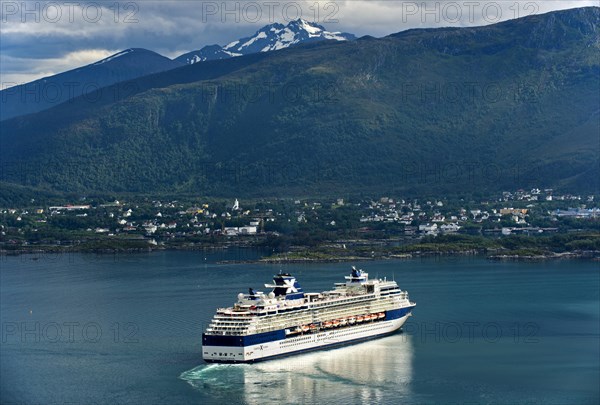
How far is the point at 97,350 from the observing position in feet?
102

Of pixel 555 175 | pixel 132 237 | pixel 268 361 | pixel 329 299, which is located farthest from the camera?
pixel 555 175

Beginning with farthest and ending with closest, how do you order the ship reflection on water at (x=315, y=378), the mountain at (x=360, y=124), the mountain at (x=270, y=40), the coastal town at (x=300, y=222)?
1. the mountain at (x=270, y=40)
2. the mountain at (x=360, y=124)
3. the coastal town at (x=300, y=222)
4. the ship reflection on water at (x=315, y=378)

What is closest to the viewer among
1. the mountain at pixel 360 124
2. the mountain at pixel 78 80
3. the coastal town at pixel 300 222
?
the coastal town at pixel 300 222

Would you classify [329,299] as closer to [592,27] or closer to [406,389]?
[406,389]

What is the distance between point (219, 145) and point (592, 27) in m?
33.5

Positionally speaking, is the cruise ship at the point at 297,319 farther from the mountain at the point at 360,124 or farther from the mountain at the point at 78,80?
the mountain at the point at 78,80

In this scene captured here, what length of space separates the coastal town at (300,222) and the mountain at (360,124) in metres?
8.42

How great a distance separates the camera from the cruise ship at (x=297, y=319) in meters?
29.0

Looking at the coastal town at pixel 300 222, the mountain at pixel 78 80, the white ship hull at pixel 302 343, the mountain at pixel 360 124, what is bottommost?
the white ship hull at pixel 302 343

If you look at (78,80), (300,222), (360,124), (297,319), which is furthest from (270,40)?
(297,319)

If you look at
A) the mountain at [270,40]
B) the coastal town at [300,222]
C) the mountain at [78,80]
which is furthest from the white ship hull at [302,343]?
the mountain at [270,40]

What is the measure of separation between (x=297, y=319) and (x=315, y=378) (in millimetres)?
3244

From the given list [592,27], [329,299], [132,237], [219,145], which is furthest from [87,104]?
[329,299]

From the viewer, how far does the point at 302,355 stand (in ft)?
99.5
